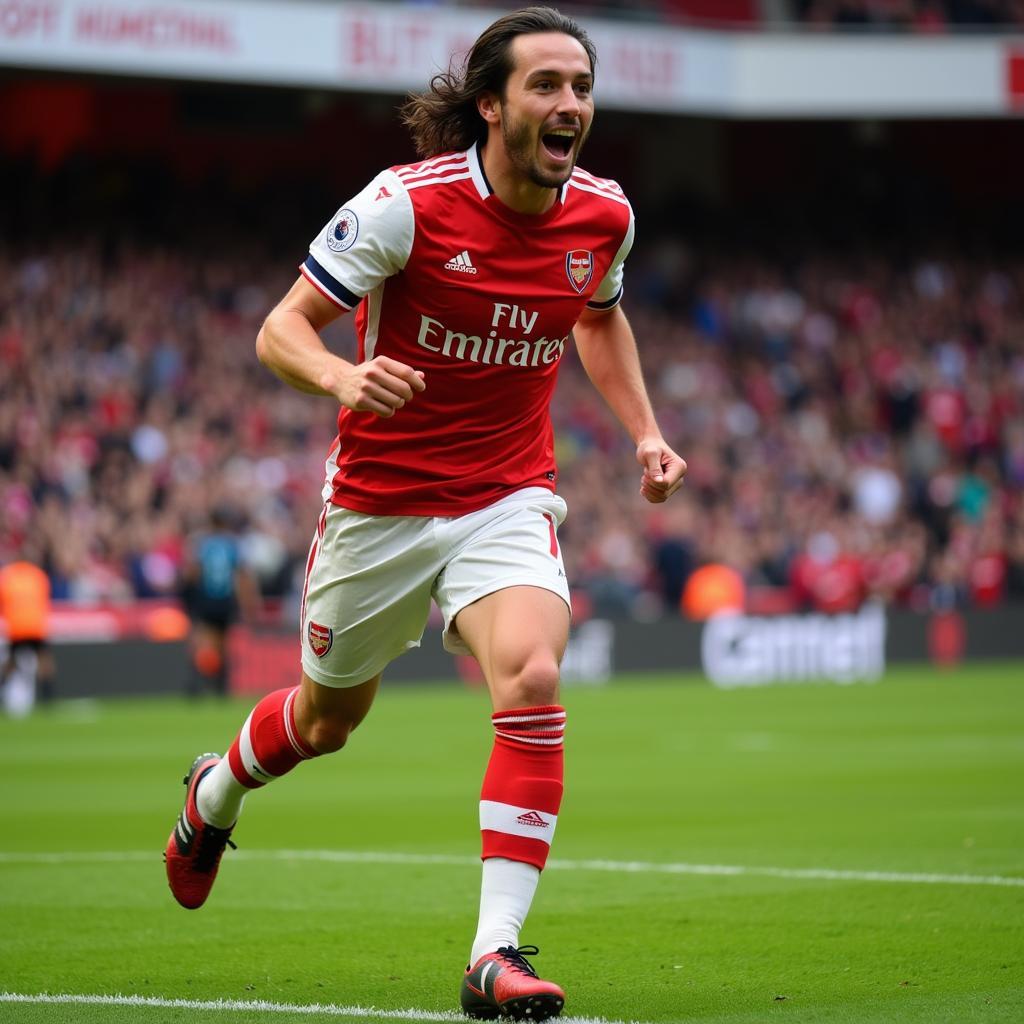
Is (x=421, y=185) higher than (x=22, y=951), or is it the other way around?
(x=421, y=185)

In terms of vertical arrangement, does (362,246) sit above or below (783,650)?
above

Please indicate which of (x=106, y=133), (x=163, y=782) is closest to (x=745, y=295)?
(x=106, y=133)

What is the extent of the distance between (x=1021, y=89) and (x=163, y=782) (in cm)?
2389

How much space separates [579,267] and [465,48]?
65.9 ft

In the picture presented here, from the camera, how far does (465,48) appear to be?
25.2 m

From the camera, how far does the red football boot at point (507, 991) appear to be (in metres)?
4.77

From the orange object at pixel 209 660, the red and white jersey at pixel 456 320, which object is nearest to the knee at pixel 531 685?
the red and white jersey at pixel 456 320

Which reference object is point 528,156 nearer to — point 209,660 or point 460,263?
point 460,263

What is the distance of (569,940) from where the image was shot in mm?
6273

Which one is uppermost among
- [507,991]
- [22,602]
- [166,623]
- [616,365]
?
[616,365]

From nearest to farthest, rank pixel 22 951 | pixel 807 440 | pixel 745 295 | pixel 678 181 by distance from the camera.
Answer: pixel 22 951, pixel 807 440, pixel 745 295, pixel 678 181

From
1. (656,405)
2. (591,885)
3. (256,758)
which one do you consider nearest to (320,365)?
(256,758)

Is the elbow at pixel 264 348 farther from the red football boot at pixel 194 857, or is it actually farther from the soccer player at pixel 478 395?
the red football boot at pixel 194 857

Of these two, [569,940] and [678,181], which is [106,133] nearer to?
[678,181]
